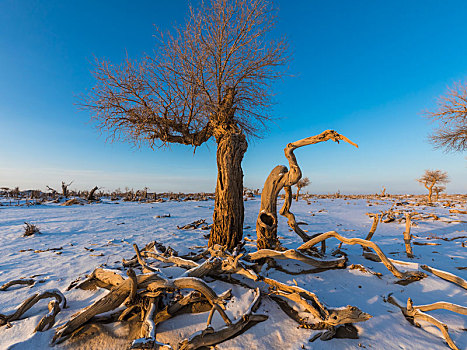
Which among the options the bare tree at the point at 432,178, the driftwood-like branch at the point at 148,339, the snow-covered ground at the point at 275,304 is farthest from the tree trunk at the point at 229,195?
the bare tree at the point at 432,178

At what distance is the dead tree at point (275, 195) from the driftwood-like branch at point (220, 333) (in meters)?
1.57

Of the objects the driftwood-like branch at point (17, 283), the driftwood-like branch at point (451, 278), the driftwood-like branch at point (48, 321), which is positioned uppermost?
the driftwood-like branch at point (451, 278)

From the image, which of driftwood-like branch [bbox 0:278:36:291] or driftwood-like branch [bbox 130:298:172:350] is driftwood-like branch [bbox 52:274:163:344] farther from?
driftwood-like branch [bbox 0:278:36:291]

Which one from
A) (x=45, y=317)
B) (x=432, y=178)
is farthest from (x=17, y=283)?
(x=432, y=178)

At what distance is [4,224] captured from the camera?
9.32 m

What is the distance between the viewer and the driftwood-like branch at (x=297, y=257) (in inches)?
126

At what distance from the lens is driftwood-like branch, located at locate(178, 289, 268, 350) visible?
1.92 metres

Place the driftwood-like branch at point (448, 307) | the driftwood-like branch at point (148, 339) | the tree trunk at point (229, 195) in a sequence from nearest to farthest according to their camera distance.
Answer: the driftwood-like branch at point (148, 339), the driftwood-like branch at point (448, 307), the tree trunk at point (229, 195)

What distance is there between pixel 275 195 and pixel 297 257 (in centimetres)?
145

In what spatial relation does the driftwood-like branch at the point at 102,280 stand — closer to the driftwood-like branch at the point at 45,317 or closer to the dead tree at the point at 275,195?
the driftwood-like branch at the point at 45,317

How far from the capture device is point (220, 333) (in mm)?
2037

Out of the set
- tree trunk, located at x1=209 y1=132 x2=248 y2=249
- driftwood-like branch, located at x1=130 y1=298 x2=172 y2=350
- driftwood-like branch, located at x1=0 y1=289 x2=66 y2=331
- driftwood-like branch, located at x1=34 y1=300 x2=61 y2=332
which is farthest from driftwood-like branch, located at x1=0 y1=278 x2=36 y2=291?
tree trunk, located at x1=209 y1=132 x2=248 y2=249

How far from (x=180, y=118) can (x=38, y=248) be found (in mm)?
5464

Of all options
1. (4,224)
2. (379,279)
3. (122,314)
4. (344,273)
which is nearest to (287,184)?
(344,273)
